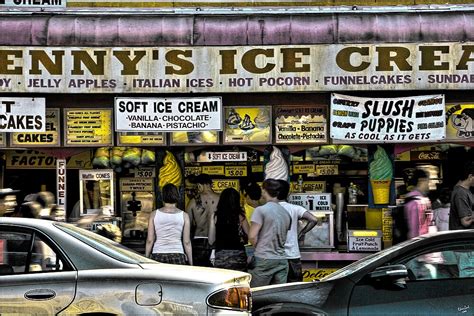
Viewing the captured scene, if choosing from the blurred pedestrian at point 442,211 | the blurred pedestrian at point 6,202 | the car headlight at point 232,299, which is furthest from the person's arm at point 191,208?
the car headlight at point 232,299

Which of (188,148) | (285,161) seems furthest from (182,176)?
(285,161)

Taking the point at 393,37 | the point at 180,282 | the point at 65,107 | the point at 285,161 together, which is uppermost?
the point at 393,37

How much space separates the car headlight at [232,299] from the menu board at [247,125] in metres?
6.19

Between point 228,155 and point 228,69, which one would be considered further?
point 228,155

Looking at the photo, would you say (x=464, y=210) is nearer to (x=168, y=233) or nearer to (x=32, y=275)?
(x=168, y=233)

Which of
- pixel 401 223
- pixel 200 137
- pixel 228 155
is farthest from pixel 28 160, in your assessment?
pixel 401 223

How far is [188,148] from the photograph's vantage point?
12859 mm

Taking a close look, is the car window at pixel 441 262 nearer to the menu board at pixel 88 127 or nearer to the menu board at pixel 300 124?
the menu board at pixel 300 124

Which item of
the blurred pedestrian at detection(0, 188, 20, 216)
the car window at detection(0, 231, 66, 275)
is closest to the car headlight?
the car window at detection(0, 231, 66, 275)

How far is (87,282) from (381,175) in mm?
7474

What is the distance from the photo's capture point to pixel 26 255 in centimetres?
621

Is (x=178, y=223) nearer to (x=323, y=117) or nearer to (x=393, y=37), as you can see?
(x=323, y=117)

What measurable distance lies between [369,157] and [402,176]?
654 mm

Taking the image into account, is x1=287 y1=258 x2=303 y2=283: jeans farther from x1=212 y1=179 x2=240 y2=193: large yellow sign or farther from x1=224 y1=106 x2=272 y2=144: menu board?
x1=212 y1=179 x2=240 y2=193: large yellow sign
